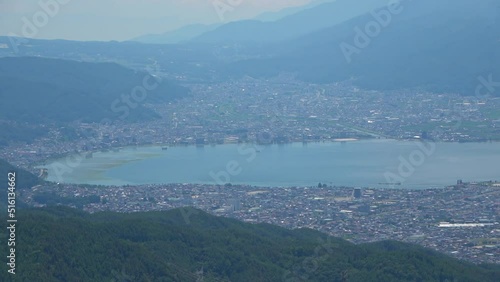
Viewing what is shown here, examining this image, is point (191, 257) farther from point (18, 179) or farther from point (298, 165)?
point (298, 165)

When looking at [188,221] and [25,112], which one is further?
[25,112]

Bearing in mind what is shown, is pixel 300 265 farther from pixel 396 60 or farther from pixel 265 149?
pixel 396 60

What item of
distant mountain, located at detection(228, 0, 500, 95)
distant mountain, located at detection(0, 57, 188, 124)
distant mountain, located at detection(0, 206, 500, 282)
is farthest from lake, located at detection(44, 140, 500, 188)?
distant mountain, located at detection(228, 0, 500, 95)

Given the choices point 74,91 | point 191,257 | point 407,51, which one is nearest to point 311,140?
point 74,91

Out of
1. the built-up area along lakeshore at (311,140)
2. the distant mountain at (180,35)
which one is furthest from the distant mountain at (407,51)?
the distant mountain at (180,35)

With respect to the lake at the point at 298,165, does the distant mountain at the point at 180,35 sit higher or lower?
higher

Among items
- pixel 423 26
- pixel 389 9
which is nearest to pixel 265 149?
pixel 423 26

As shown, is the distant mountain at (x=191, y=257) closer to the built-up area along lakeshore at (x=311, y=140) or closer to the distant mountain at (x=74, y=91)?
the built-up area along lakeshore at (x=311, y=140)
